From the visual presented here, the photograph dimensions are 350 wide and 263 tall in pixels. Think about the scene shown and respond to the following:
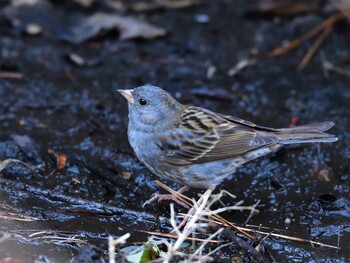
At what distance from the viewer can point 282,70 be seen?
23.5 ft

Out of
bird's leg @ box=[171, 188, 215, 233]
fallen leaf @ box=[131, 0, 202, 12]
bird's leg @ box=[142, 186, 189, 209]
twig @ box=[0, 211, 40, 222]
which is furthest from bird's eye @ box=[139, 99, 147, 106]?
→ fallen leaf @ box=[131, 0, 202, 12]

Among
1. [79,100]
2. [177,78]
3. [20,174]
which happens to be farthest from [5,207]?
[177,78]

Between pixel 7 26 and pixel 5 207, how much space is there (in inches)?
133

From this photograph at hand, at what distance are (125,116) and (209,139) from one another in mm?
1405

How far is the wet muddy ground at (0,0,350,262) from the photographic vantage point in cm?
468

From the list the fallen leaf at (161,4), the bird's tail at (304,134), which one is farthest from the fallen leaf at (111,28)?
the bird's tail at (304,134)

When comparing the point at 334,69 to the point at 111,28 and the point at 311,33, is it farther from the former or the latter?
the point at 111,28

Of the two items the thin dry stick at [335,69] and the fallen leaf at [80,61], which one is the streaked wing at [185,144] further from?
the thin dry stick at [335,69]

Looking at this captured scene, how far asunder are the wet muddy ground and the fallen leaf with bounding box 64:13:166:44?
6cm

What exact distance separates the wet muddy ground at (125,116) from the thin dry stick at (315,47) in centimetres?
6

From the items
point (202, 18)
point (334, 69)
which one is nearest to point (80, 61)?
point (202, 18)

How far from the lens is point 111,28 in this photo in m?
7.47

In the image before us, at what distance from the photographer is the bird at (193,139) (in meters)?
5.07

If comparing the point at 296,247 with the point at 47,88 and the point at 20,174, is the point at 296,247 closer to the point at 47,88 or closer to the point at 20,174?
the point at 20,174
